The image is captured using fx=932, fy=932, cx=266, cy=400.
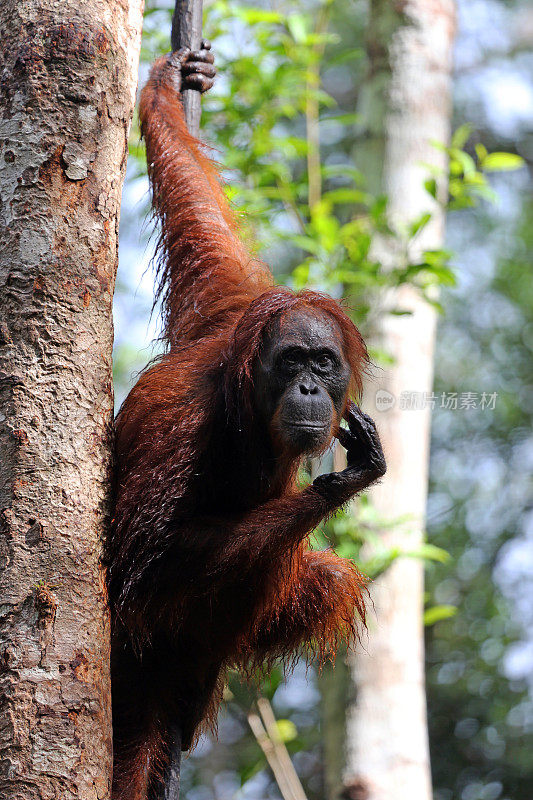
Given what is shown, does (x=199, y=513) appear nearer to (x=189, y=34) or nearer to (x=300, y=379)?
(x=300, y=379)

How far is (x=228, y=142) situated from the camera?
5.28 metres

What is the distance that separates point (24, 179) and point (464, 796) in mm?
9290

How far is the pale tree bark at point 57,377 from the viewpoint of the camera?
2059 mm

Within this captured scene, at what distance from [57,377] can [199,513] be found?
0.80 metres

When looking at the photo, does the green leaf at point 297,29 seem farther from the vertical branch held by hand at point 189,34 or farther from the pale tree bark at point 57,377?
the pale tree bark at point 57,377

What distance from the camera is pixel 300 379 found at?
286 centimetres

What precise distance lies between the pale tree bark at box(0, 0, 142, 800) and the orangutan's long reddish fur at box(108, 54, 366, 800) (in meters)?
0.28

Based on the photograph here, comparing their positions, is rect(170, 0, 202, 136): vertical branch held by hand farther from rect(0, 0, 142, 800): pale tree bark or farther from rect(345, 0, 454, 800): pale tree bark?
rect(345, 0, 454, 800): pale tree bark

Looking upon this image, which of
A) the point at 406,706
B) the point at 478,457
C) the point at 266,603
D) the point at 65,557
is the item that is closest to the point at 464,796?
the point at 478,457

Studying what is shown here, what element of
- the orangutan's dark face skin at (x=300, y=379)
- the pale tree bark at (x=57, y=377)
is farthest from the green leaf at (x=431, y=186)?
the pale tree bark at (x=57, y=377)

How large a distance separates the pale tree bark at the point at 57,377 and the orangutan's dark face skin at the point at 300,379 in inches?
24.6

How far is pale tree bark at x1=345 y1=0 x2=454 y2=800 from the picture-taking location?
461 cm

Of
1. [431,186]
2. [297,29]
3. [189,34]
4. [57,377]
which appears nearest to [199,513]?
[57,377]

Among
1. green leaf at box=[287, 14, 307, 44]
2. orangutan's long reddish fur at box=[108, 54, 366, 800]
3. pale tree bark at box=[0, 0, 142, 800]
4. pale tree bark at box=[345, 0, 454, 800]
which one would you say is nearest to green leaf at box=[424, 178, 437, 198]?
pale tree bark at box=[345, 0, 454, 800]
